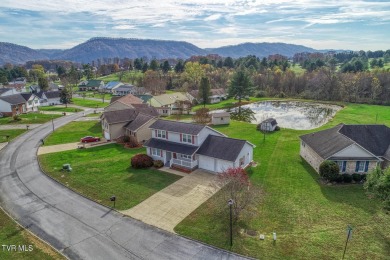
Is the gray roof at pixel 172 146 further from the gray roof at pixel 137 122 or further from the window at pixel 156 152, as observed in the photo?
the gray roof at pixel 137 122

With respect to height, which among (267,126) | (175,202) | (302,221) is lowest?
(175,202)

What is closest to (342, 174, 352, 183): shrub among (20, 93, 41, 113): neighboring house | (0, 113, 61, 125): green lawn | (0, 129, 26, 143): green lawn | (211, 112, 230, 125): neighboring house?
(211, 112, 230, 125): neighboring house

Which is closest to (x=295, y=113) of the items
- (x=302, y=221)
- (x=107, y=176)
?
(x=302, y=221)

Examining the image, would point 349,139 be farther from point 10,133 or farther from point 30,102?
point 30,102

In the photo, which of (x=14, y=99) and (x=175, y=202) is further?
(x=14, y=99)

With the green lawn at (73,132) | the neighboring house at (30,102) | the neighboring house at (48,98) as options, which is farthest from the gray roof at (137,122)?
the neighboring house at (48,98)

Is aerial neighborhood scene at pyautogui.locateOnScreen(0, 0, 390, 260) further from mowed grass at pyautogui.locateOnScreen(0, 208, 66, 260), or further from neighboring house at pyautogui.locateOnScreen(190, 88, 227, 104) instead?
neighboring house at pyautogui.locateOnScreen(190, 88, 227, 104)

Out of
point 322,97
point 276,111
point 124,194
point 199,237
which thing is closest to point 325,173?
point 199,237
